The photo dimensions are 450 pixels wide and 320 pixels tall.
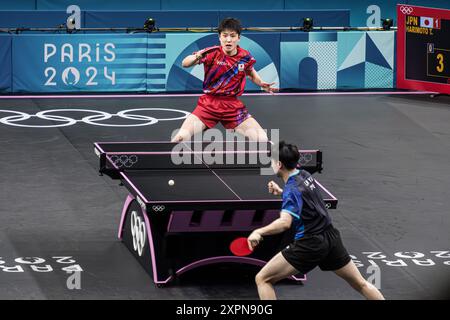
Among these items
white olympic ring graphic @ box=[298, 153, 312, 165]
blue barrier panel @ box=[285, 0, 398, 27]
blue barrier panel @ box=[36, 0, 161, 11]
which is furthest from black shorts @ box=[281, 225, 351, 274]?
blue barrier panel @ box=[285, 0, 398, 27]

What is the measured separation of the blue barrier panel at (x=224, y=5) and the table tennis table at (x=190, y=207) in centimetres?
1886

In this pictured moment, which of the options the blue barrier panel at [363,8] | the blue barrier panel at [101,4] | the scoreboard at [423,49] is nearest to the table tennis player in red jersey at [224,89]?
the scoreboard at [423,49]

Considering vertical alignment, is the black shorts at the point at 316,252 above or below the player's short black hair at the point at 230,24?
below

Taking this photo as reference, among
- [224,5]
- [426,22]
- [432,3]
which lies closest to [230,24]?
[426,22]

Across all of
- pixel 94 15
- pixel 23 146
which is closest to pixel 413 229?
pixel 23 146

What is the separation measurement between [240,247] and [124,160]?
2200mm

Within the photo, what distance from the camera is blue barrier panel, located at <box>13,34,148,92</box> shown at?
21297 mm

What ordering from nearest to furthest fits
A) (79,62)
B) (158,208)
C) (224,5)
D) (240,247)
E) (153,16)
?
(158,208)
(240,247)
(79,62)
(153,16)
(224,5)

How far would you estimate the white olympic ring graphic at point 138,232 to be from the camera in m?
10.8

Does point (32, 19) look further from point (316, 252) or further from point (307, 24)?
point (316, 252)

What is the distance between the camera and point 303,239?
29.2 ft

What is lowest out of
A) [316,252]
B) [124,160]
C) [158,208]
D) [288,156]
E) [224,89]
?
[316,252]

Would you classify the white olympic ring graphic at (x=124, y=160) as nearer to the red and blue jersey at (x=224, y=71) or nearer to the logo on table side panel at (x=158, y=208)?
the logo on table side panel at (x=158, y=208)
